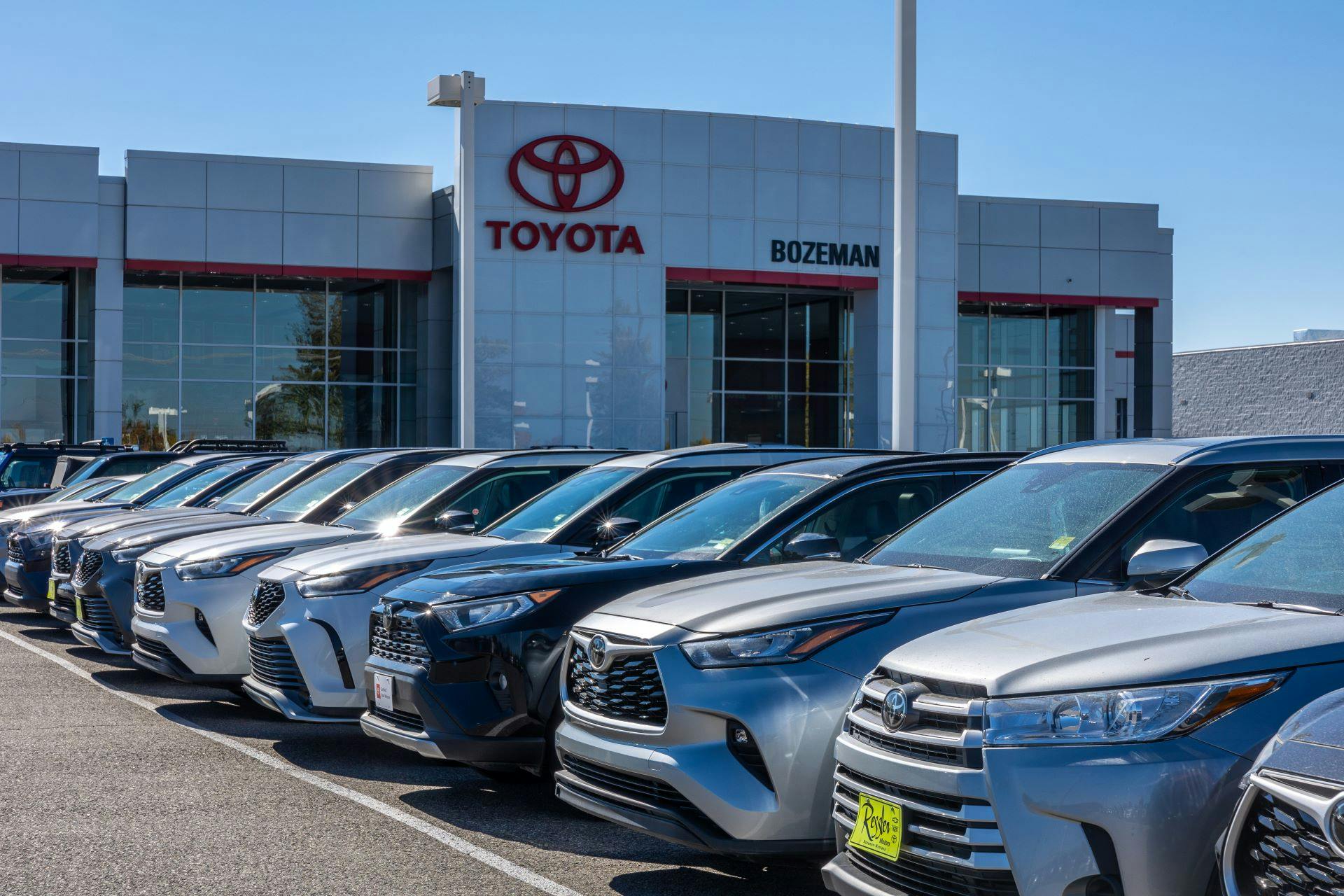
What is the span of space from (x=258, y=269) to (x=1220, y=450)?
2888cm

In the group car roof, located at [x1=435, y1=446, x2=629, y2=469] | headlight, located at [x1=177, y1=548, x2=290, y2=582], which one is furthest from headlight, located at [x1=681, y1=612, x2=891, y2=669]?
car roof, located at [x1=435, y1=446, x2=629, y2=469]

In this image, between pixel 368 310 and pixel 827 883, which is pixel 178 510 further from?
pixel 368 310

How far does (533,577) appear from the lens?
6.79 m

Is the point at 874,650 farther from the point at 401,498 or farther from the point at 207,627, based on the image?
the point at 401,498

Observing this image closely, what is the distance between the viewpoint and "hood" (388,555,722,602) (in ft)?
22.1

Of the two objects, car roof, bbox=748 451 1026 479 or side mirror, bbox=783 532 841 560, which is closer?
side mirror, bbox=783 532 841 560

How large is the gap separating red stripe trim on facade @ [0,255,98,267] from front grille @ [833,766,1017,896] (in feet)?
99.7

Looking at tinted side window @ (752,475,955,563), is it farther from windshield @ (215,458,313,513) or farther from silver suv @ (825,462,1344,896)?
windshield @ (215,458,313,513)

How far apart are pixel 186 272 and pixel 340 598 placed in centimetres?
2680

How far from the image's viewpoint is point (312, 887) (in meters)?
5.56

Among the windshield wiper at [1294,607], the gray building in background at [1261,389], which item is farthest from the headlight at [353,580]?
the gray building in background at [1261,389]

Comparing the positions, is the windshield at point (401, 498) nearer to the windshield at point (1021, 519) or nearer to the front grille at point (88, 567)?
the front grille at point (88, 567)

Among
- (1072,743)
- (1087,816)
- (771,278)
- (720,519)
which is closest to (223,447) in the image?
(720,519)

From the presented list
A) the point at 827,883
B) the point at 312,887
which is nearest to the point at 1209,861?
the point at 827,883
